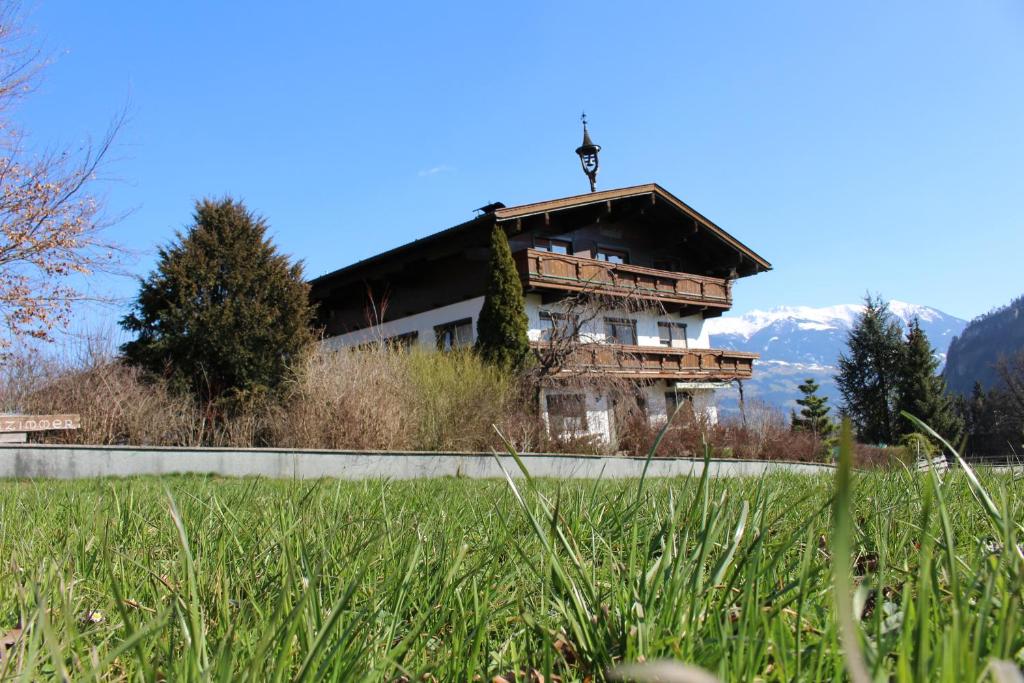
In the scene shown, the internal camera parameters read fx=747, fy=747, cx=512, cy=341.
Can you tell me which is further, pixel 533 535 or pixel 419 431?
pixel 419 431

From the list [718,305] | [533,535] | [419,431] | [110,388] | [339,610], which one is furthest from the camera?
[718,305]

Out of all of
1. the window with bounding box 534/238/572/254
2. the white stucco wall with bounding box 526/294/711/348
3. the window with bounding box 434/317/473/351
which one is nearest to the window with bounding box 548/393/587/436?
the white stucco wall with bounding box 526/294/711/348

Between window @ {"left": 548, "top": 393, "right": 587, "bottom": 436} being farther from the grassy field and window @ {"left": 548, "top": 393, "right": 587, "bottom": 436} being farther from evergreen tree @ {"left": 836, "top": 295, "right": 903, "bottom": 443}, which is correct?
evergreen tree @ {"left": 836, "top": 295, "right": 903, "bottom": 443}

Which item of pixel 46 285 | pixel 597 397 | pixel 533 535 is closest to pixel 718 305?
pixel 597 397

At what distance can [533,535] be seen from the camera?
2129mm

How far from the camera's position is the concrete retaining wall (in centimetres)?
898

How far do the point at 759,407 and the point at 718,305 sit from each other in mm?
7323

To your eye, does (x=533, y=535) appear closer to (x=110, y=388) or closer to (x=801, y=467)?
(x=110, y=388)

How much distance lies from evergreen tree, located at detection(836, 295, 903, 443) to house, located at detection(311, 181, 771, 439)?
72.4ft

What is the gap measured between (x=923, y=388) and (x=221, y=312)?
45.3m

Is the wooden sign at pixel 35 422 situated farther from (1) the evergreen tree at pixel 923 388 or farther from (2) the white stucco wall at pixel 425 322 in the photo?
(1) the evergreen tree at pixel 923 388

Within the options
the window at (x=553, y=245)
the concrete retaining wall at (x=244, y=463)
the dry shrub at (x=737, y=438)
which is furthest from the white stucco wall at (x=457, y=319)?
the concrete retaining wall at (x=244, y=463)

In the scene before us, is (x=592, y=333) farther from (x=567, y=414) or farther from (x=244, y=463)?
(x=244, y=463)

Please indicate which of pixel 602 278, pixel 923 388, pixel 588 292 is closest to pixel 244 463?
pixel 588 292
